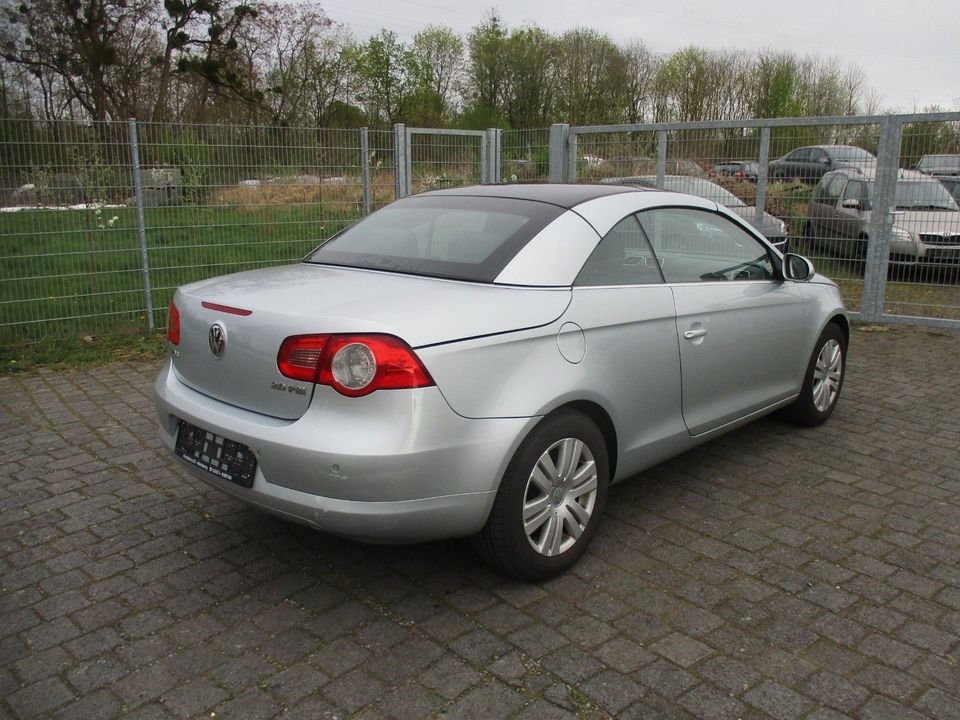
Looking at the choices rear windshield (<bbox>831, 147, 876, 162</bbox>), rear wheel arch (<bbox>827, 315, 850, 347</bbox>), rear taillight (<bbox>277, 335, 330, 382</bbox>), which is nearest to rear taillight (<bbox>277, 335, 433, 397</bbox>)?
rear taillight (<bbox>277, 335, 330, 382</bbox>)

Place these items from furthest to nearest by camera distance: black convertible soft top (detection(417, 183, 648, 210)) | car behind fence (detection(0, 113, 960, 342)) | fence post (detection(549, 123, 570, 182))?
fence post (detection(549, 123, 570, 182)) < car behind fence (detection(0, 113, 960, 342)) < black convertible soft top (detection(417, 183, 648, 210))

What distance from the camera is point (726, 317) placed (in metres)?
4.26

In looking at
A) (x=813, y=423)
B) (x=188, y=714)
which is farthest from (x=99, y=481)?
(x=813, y=423)

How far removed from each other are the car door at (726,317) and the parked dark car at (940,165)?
4690 mm

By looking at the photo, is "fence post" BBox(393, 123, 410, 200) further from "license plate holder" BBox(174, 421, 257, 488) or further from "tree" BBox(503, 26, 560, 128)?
"tree" BBox(503, 26, 560, 128)

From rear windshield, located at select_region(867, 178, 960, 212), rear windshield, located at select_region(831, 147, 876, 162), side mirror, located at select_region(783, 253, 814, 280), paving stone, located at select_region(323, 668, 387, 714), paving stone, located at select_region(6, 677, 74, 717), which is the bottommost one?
paving stone, located at select_region(6, 677, 74, 717)

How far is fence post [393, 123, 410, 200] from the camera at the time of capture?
10.4 metres

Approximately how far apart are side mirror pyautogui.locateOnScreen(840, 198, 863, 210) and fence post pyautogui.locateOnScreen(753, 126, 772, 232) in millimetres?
885

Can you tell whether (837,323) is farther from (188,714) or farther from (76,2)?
(76,2)

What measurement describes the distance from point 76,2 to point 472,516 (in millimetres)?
44805

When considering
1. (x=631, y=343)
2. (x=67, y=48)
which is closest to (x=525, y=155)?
(x=631, y=343)

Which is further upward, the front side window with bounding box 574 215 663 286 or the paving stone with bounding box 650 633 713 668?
the front side window with bounding box 574 215 663 286

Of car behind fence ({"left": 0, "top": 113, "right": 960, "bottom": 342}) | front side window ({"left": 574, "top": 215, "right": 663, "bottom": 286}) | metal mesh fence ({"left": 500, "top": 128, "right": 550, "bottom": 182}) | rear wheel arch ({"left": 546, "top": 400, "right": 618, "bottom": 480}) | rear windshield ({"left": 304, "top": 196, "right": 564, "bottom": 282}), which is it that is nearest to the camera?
rear wheel arch ({"left": 546, "top": 400, "right": 618, "bottom": 480})

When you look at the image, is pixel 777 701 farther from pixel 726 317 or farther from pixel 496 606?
pixel 726 317
